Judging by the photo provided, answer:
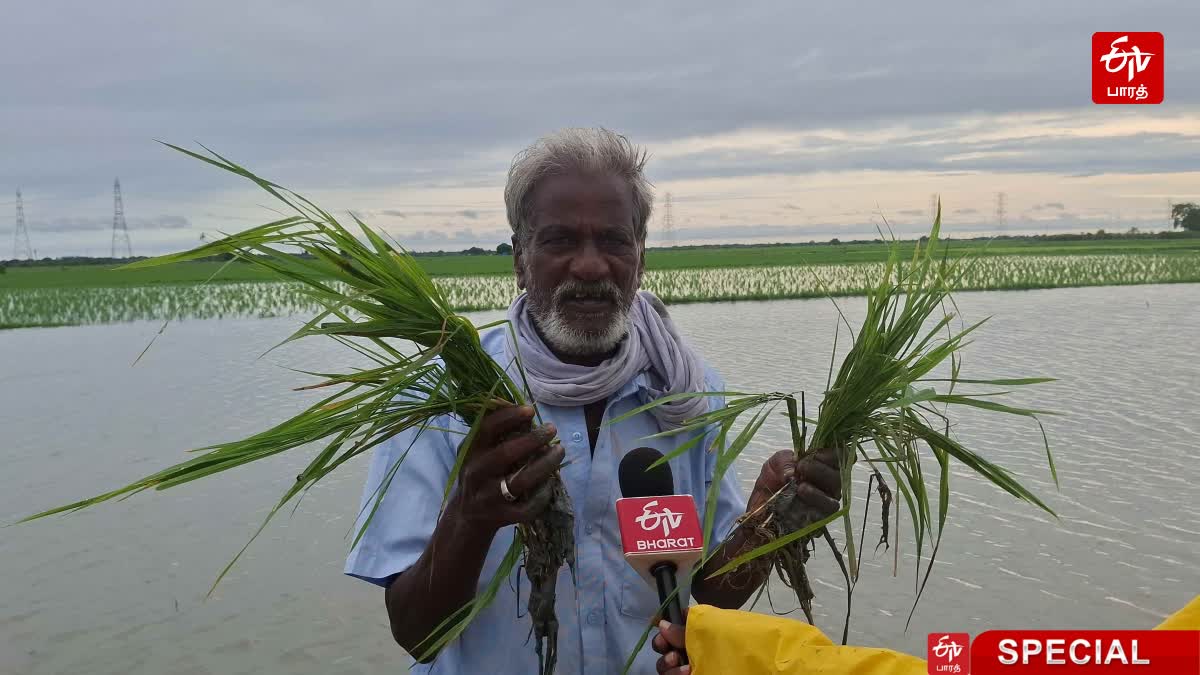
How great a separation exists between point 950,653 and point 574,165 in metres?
1.32

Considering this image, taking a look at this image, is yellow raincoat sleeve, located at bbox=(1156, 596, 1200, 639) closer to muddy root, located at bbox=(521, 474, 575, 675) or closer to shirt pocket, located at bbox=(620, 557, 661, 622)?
muddy root, located at bbox=(521, 474, 575, 675)

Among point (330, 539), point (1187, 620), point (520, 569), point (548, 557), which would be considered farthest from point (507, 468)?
point (330, 539)

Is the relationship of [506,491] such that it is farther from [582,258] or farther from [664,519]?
[582,258]

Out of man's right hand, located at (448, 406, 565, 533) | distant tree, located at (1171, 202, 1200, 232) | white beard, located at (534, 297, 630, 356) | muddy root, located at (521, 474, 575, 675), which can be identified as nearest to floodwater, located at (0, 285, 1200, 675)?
white beard, located at (534, 297, 630, 356)

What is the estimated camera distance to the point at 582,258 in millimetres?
2178

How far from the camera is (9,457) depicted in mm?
8930

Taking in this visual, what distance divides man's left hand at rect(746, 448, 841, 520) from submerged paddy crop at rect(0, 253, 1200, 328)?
19.4 m

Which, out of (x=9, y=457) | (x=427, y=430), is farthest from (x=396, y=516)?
(x=9, y=457)

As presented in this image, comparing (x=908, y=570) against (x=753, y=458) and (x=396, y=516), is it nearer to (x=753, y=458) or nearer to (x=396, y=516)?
(x=753, y=458)

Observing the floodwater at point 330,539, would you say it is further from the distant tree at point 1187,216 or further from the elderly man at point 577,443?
the distant tree at point 1187,216

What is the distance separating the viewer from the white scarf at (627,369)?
2150mm

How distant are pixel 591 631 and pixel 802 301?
21.2m

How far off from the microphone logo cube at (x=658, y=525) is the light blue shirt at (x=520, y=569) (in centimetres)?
45

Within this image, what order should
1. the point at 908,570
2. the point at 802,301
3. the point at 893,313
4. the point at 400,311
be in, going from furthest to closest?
the point at 802,301 → the point at 908,570 → the point at 893,313 → the point at 400,311
